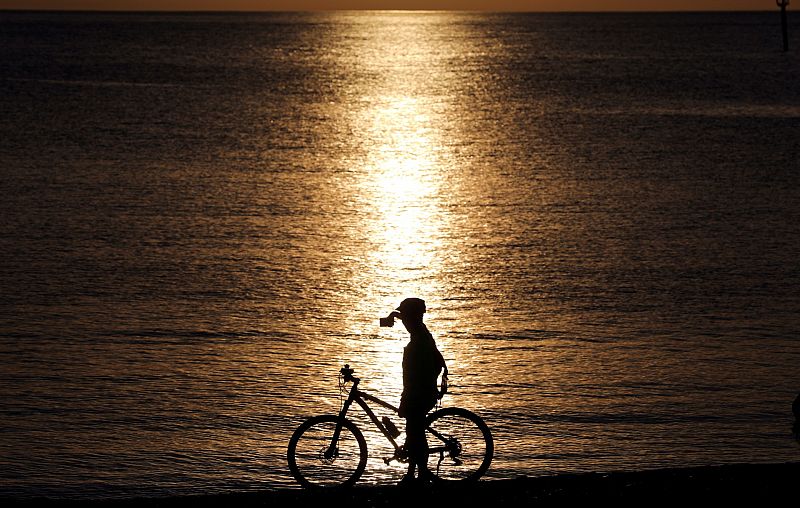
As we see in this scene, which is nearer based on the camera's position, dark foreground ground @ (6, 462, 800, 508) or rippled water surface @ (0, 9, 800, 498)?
dark foreground ground @ (6, 462, 800, 508)

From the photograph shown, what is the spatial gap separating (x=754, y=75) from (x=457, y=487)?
111 metres

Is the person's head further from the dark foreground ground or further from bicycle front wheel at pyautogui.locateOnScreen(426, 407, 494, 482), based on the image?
the dark foreground ground

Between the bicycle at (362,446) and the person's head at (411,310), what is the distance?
0.69 meters

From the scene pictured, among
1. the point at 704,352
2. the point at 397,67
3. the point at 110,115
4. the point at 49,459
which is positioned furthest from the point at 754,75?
the point at 49,459

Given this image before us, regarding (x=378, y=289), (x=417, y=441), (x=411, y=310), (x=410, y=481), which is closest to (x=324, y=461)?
(x=410, y=481)

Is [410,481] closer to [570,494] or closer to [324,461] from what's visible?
[570,494]

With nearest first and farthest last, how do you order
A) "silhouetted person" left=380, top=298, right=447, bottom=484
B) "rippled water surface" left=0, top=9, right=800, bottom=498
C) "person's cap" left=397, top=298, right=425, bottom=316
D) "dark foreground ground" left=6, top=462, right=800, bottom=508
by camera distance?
"dark foreground ground" left=6, top=462, right=800, bottom=508, "person's cap" left=397, top=298, right=425, bottom=316, "silhouetted person" left=380, top=298, right=447, bottom=484, "rippled water surface" left=0, top=9, right=800, bottom=498

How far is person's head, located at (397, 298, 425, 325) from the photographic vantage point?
36.5 ft

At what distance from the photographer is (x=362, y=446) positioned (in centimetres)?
1191

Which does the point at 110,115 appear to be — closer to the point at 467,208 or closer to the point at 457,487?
the point at 467,208

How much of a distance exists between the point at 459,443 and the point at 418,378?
3.09 feet

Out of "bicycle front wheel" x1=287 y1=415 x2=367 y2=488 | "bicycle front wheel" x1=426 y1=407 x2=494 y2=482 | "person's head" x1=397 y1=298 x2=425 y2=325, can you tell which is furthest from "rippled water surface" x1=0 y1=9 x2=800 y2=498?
"person's head" x1=397 y1=298 x2=425 y2=325

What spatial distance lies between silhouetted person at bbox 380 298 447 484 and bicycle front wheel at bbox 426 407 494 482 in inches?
5.3

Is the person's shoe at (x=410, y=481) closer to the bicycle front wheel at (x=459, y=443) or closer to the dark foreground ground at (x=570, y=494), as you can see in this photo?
the dark foreground ground at (x=570, y=494)
